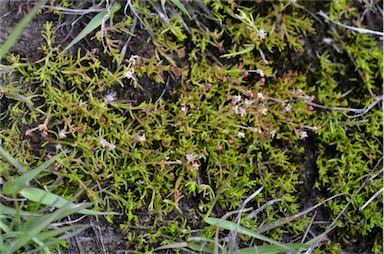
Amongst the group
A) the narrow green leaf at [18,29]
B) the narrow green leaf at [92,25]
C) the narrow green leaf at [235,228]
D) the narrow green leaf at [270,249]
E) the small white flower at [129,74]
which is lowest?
the narrow green leaf at [270,249]

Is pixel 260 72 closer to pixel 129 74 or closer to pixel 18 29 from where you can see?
pixel 129 74

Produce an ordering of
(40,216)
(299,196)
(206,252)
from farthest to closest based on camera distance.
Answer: (299,196) < (206,252) < (40,216)

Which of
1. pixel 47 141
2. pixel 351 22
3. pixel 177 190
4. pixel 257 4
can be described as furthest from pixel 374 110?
pixel 47 141

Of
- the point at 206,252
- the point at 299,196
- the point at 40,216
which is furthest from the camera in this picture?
the point at 299,196

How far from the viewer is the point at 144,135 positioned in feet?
7.75

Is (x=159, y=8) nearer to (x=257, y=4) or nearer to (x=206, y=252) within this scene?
(x=257, y=4)

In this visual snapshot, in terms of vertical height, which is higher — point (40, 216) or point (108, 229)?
point (40, 216)

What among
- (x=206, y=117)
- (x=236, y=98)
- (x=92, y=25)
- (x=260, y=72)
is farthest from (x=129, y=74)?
(x=260, y=72)

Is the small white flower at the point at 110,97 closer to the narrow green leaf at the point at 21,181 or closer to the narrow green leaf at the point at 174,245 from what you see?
the narrow green leaf at the point at 21,181

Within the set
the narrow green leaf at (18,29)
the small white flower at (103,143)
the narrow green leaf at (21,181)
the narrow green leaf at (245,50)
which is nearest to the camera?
the narrow green leaf at (18,29)

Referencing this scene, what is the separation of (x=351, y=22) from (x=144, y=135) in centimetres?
121

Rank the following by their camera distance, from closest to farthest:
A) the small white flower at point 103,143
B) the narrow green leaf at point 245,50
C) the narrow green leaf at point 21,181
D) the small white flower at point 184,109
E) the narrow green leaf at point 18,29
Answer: the narrow green leaf at point 18,29 < the narrow green leaf at point 21,181 < the small white flower at point 103,143 < the small white flower at point 184,109 < the narrow green leaf at point 245,50

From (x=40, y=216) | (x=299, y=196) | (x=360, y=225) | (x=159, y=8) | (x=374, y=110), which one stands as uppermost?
(x=159, y=8)

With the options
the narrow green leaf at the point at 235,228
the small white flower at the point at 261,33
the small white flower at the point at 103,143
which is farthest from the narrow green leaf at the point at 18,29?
the narrow green leaf at the point at 235,228
